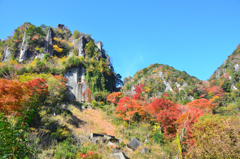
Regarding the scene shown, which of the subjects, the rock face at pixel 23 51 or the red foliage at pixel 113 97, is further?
the rock face at pixel 23 51

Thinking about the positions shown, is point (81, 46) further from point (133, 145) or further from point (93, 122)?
point (133, 145)

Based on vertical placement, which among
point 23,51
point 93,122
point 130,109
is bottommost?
point 93,122

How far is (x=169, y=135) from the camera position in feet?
42.7

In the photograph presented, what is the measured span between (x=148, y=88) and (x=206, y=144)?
29598 millimetres

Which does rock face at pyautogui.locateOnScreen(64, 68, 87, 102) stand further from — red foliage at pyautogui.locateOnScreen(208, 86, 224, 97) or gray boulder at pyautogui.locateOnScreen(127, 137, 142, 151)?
red foliage at pyautogui.locateOnScreen(208, 86, 224, 97)

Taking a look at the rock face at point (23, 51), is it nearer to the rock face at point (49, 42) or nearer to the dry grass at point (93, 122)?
the rock face at point (49, 42)

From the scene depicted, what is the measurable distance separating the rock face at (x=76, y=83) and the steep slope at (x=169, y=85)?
11641mm

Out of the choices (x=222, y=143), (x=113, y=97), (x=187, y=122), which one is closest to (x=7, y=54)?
(x=113, y=97)

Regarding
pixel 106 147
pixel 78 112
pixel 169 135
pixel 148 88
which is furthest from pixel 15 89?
pixel 148 88

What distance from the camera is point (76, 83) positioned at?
23.3 meters

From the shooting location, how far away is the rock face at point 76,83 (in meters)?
22.5

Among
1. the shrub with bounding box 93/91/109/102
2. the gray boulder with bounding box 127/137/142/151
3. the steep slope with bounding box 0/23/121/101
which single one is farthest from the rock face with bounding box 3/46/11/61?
the gray boulder with bounding box 127/137/142/151

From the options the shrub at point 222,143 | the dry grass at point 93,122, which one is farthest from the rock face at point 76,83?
the shrub at point 222,143

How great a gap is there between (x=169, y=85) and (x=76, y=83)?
85.0 ft
